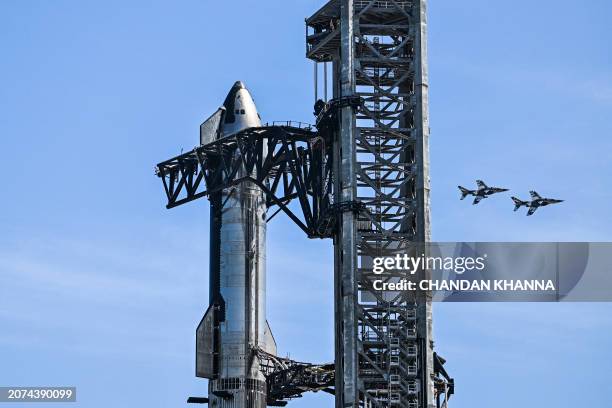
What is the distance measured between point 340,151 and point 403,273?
10.2 meters

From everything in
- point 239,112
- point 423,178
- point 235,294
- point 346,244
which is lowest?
point 346,244

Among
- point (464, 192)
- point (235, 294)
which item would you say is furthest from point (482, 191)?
point (235, 294)

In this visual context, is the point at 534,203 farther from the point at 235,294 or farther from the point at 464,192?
the point at 235,294

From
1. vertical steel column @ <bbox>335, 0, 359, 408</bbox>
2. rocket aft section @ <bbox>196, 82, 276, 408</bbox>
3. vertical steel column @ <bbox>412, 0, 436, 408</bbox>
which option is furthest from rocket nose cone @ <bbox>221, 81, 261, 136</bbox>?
vertical steel column @ <bbox>412, 0, 436, 408</bbox>

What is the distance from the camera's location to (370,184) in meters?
135

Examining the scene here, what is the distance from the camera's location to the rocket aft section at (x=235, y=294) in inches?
6078

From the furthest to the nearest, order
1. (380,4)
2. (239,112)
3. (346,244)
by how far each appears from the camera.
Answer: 1. (239,112)
2. (380,4)
3. (346,244)

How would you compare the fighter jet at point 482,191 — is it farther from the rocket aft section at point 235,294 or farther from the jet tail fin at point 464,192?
the rocket aft section at point 235,294

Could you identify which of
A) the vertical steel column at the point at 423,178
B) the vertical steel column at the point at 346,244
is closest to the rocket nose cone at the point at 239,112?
the vertical steel column at the point at 346,244

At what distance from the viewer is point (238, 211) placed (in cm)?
15825

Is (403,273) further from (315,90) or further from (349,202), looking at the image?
(315,90)

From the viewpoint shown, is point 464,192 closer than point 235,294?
Yes

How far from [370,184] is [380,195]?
1.04 m

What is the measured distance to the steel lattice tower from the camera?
133 m
